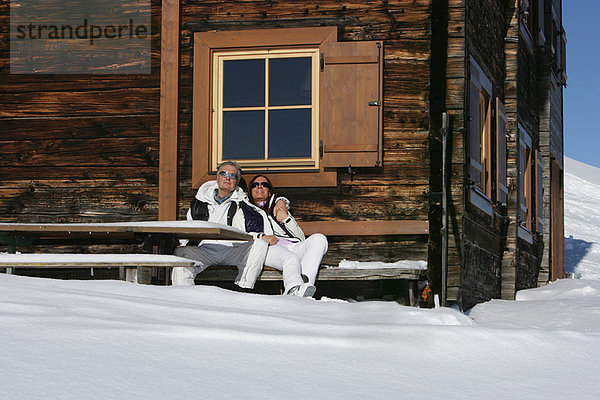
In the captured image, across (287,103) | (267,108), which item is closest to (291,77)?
(287,103)

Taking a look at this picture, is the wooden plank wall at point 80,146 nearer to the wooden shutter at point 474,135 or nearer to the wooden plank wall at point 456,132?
the wooden plank wall at point 456,132

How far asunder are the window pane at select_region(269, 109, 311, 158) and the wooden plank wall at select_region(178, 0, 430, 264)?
1.09 feet

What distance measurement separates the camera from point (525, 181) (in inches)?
468

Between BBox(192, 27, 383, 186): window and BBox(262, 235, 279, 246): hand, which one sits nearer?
BBox(262, 235, 279, 246): hand

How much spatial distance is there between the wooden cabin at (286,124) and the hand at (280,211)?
0.39 meters

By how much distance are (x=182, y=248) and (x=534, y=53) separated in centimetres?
847

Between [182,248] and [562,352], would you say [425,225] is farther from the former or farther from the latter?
[562,352]

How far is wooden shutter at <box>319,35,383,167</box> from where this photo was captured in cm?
709

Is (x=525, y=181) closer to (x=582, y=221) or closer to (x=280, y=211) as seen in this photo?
(x=280, y=211)

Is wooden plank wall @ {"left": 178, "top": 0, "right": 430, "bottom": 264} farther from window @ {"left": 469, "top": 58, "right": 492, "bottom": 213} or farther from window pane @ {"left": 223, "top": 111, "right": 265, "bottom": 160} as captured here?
window @ {"left": 469, "top": 58, "right": 492, "bottom": 213}

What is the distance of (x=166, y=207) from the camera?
24.1 ft

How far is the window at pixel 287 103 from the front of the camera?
23.3ft

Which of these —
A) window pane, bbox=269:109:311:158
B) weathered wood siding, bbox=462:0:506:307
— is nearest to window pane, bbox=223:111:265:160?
window pane, bbox=269:109:311:158

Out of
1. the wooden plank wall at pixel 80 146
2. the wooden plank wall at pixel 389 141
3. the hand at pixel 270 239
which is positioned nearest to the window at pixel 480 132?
the wooden plank wall at pixel 389 141
